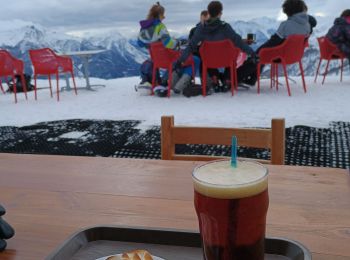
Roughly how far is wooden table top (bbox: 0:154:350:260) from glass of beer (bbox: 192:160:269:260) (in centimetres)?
15

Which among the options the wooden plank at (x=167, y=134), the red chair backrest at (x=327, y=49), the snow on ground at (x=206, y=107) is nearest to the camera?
the wooden plank at (x=167, y=134)

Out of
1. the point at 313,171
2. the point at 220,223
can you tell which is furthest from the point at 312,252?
the point at 313,171

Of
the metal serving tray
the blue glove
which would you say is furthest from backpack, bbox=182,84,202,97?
the metal serving tray

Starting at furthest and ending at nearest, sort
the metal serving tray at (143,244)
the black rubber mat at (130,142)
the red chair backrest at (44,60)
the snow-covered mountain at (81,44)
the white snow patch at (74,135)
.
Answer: the snow-covered mountain at (81,44), the red chair backrest at (44,60), the white snow patch at (74,135), the black rubber mat at (130,142), the metal serving tray at (143,244)

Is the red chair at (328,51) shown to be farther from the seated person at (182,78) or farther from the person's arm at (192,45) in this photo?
the person's arm at (192,45)

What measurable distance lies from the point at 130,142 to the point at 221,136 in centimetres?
211

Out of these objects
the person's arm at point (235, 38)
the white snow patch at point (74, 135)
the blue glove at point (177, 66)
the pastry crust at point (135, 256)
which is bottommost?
the white snow patch at point (74, 135)

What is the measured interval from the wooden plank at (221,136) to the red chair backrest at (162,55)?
13.7ft

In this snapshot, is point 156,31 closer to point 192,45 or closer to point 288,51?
point 192,45

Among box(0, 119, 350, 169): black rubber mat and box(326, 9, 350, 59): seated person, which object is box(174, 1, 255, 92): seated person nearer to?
box(326, 9, 350, 59): seated person

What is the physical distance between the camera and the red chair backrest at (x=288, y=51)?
196 inches

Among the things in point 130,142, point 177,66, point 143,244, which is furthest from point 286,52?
point 143,244

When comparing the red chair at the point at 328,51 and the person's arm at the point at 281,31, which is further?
the red chair at the point at 328,51

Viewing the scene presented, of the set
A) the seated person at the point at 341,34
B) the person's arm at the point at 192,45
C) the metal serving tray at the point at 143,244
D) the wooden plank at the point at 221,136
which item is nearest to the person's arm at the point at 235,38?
the person's arm at the point at 192,45
